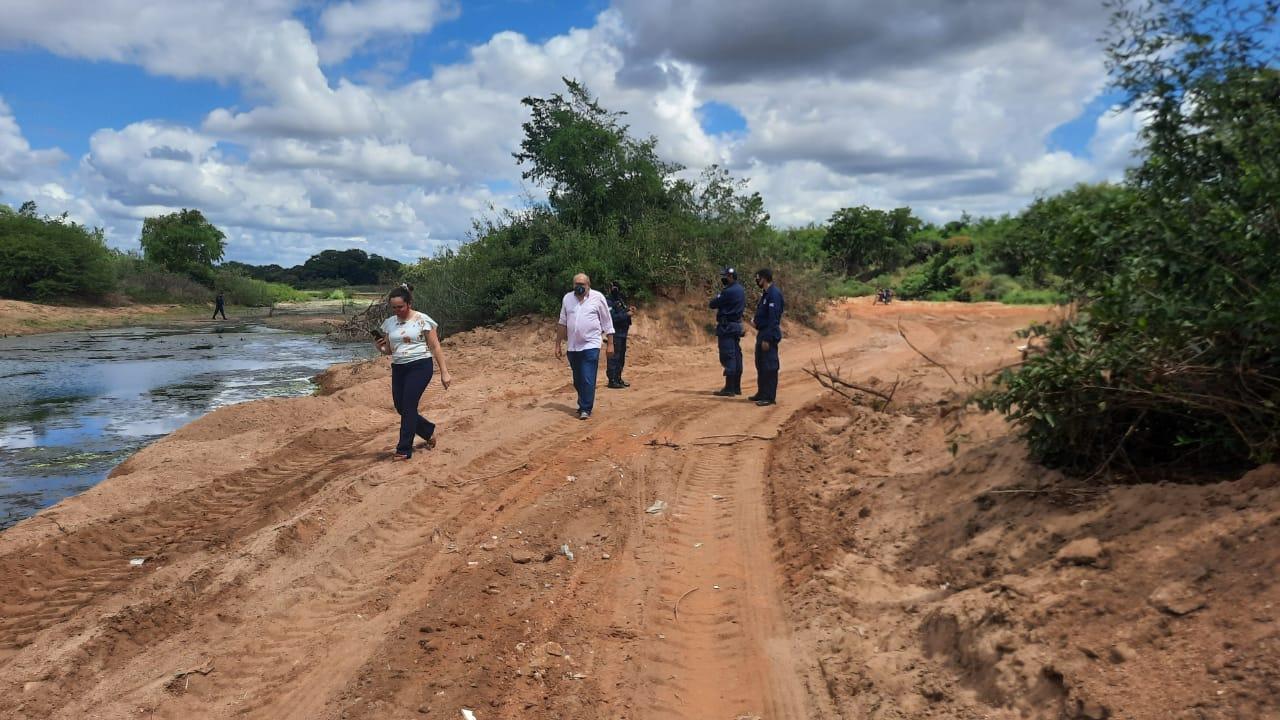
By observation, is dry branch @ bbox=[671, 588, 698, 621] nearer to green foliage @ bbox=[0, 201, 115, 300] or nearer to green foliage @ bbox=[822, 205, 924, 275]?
green foliage @ bbox=[822, 205, 924, 275]

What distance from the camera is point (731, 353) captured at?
11.1 m

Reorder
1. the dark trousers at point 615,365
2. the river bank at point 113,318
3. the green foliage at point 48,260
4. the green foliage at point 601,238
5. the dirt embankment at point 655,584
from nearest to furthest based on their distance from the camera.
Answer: the dirt embankment at point 655,584
the dark trousers at point 615,365
the green foliage at point 601,238
the river bank at point 113,318
the green foliage at point 48,260

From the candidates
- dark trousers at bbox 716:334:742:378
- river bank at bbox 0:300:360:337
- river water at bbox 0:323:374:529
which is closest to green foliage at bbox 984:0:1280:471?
dark trousers at bbox 716:334:742:378

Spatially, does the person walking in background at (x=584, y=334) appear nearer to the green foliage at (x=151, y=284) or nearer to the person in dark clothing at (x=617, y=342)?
the person in dark clothing at (x=617, y=342)

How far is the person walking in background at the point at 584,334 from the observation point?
971cm

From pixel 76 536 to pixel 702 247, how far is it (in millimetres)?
14716

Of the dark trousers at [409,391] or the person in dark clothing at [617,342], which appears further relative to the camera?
the person in dark clothing at [617,342]

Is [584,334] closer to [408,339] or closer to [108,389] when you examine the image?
[408,339]

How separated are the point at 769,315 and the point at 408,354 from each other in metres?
4.43

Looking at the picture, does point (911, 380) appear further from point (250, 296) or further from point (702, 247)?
point (250, 296)

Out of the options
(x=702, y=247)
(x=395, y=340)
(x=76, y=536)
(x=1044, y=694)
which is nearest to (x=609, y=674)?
(x=1044, y=694)

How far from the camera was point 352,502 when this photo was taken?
703cm

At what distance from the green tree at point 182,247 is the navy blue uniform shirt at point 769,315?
5769 centimetres

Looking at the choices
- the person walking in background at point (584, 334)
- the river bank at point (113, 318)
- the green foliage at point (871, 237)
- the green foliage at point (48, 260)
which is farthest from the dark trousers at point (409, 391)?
the green foliage at point (48, 260)
